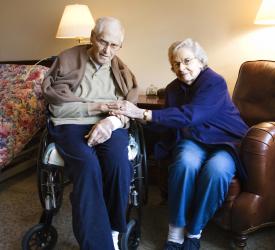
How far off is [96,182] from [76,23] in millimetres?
1415

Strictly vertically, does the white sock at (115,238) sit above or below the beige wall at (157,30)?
below

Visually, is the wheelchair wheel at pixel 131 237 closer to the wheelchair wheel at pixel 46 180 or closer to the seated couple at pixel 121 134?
the seated couple at pixel 121 134

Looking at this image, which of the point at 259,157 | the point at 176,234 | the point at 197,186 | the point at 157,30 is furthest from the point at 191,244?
the point at 157,30

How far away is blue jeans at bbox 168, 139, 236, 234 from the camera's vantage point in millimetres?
1477

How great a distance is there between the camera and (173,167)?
1.57 metres

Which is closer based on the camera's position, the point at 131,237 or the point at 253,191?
the point at 253,191

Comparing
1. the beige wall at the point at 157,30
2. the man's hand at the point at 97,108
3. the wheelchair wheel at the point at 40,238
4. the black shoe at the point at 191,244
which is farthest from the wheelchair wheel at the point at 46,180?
the beige wall at the point at 157,30

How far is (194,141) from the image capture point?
1718mm

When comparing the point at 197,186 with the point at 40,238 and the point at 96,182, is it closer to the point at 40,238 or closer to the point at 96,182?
the point at 96,182

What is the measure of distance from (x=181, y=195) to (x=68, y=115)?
0.65 metres

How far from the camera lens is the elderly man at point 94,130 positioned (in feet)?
4.47

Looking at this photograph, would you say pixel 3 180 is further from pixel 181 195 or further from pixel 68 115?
pixel 181 195

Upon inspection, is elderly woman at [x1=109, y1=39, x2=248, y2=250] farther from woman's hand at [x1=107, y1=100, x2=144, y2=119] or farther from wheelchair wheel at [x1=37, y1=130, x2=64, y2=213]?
wheelchair wheel at [x1=37, y1=130, x2=64, y2=213]

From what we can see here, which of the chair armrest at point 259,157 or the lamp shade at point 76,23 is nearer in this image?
the chair armrest at point 259,157
